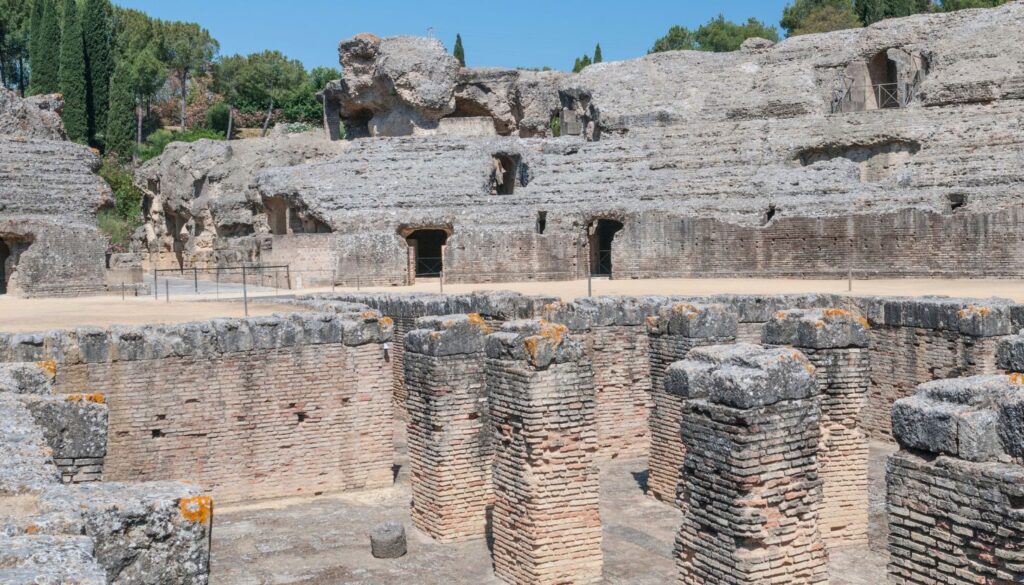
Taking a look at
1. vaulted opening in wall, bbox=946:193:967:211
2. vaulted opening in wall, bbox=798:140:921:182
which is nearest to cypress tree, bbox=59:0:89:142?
vaulted opening in wall, bbox=798:140:921:182

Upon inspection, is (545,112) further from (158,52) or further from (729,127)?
(158,52)

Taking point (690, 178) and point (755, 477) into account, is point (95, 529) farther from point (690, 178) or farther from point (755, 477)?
point (690, 178)

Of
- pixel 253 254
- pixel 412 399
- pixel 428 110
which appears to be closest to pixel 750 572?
pixel 412 399

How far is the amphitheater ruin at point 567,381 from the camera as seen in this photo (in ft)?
16.6

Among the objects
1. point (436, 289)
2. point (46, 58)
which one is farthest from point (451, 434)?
point (46, 58)

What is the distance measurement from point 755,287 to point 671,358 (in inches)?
450

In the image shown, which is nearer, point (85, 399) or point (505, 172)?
point (85, 399)

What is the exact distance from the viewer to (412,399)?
398 inches

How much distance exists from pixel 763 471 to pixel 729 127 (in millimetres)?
24709

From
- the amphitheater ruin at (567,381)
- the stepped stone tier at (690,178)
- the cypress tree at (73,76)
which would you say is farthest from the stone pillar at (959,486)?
the cypress tree at (73,76)

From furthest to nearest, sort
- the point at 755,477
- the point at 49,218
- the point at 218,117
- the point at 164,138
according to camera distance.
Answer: the point at 218,117 → the point at 164,138 → the point at 49,218 → the point at 755,477

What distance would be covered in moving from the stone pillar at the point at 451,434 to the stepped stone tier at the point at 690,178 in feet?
54.3

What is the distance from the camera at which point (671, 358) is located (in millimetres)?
10656

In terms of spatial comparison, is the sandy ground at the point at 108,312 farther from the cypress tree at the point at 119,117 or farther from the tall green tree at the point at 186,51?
the tall green tree at the point at 186,51
